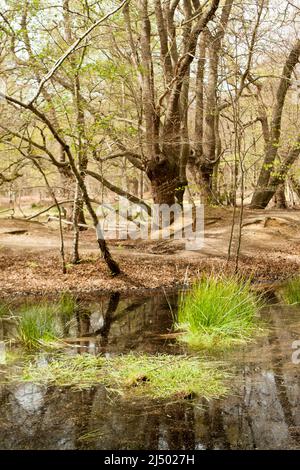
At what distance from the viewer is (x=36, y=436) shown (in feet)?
12.9

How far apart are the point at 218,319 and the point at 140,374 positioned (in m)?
1.95

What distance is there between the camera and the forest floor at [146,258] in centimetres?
1170

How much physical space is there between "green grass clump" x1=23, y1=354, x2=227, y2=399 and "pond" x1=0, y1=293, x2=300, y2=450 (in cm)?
14

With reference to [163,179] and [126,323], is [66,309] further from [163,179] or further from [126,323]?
[163,179]

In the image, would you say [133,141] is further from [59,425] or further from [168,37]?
[59,425]

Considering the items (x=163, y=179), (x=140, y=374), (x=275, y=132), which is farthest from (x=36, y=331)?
(x=275, y=132)

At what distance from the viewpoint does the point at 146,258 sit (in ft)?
44.4

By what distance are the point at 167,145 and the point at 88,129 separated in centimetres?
522

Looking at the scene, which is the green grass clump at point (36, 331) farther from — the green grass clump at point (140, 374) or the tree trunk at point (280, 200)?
the tree trunk at point (280, 200)

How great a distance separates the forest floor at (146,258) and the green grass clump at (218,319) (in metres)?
3.08

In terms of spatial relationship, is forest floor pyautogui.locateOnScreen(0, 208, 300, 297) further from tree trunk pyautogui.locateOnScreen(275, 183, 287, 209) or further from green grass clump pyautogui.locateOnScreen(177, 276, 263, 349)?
tree trunk pyautogui.locateOnScreen(275, 183, 287, 209)

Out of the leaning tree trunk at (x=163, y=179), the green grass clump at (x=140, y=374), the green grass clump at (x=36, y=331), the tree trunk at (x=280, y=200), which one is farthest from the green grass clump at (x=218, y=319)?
the tree trunk at (x=280, y=200)

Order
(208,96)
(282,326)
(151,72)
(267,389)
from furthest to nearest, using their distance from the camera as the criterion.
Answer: (208,96) < (151,72) < (282,326) < (267,389)

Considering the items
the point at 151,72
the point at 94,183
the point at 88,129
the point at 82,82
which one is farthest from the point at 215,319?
the point at 94,183
